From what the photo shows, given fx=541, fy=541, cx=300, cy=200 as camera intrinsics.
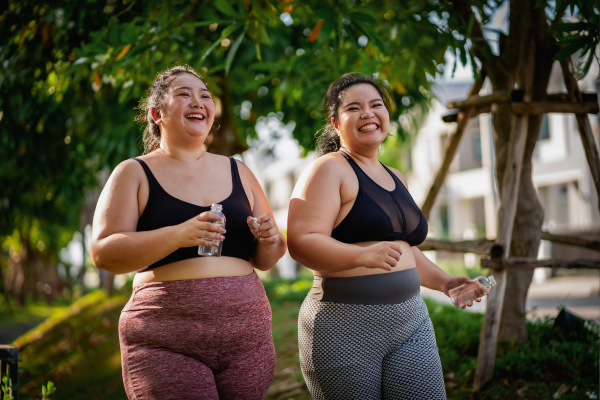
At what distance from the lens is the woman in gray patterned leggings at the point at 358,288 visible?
2.17 meters

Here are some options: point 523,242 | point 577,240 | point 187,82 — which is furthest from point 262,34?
point 577,240

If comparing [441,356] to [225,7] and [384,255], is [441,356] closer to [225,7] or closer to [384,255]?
[384,255]

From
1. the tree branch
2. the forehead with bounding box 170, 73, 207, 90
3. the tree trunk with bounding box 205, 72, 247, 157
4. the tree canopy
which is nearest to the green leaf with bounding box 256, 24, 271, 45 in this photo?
the tree canopy

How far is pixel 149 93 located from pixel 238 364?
1.24 m

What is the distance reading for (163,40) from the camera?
3.73 metres

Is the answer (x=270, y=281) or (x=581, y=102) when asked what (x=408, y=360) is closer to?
(x=581, y=102)

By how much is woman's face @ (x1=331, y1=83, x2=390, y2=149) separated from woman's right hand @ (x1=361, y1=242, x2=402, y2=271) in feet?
2.00

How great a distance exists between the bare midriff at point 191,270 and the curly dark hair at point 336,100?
→ 86 centimetres

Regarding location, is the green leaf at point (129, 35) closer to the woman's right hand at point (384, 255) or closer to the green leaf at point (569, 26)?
the woman's right hand at point (384, 255)

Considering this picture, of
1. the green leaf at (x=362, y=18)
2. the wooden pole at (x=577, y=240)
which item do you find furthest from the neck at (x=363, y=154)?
the wooden pole at (x=577, y=240)

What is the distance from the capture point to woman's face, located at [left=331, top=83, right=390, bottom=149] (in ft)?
7.88

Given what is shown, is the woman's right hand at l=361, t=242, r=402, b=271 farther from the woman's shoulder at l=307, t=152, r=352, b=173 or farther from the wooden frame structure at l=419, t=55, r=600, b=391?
the wooden frame structure at l=419, t=55, r=600, b=391

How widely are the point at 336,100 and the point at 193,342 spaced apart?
1.25 meters

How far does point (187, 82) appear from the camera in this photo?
7.39 ft
